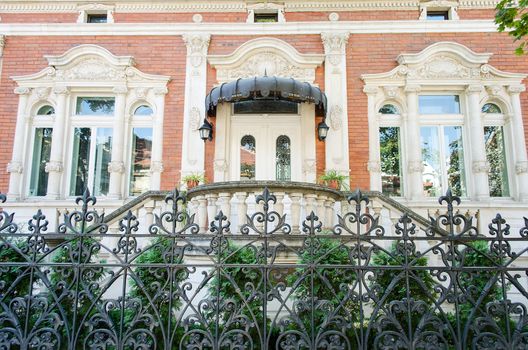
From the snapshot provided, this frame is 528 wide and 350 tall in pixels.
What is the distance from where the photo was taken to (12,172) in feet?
28.2

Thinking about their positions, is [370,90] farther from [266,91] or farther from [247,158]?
[247,158]

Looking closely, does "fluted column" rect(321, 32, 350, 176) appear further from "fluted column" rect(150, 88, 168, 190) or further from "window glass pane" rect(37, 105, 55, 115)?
"window glass pane" rect(37, 105, 55, 115)

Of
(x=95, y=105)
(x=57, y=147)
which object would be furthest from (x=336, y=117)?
(x=57, y=147)

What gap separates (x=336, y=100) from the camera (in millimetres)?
8648

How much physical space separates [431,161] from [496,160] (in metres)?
1.48

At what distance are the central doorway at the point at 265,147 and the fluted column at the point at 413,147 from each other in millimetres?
2472

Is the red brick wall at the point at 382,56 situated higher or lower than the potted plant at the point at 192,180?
higher

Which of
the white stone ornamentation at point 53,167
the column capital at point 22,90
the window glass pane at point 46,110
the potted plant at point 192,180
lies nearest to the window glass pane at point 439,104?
the potted plant at point 192,180

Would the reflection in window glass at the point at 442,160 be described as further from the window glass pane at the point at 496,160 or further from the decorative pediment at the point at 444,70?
the decorative pediment at the point at 444,70

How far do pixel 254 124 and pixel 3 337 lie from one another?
650 cm

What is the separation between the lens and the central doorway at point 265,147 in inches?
339

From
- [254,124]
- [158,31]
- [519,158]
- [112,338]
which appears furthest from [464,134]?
[112,338]

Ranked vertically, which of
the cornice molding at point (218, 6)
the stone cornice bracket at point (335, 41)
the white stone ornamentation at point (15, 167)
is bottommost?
the white stone ornamentation at point (15, 167)

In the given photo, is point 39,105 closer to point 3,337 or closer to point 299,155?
point 299,155
